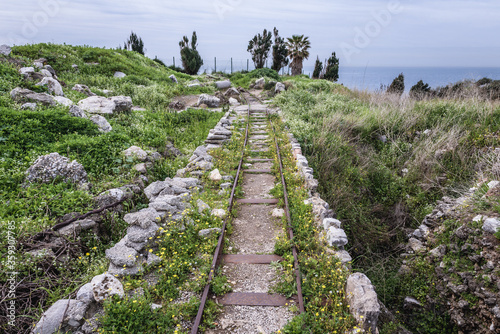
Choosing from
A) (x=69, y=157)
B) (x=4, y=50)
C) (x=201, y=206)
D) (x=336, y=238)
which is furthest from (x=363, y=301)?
(x=4, y=50)

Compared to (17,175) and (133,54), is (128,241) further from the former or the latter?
(133,54)

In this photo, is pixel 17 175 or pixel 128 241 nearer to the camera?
pixel 128 241

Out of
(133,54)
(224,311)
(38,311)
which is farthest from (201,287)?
(133,54)

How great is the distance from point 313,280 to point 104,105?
9588mm

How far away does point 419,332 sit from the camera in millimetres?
4180

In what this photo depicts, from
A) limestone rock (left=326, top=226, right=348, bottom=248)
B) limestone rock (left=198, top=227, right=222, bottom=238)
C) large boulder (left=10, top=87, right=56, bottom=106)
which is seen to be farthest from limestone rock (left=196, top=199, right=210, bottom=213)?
large boulder (left=10, top=87, right=56, bottom=106)

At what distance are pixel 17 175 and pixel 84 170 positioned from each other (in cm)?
110

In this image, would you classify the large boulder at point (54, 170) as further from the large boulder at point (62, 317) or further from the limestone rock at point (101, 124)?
the large boulder at point (62, 317)

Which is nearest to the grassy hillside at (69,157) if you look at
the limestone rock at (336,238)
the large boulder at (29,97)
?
the large boulder at (29,97)

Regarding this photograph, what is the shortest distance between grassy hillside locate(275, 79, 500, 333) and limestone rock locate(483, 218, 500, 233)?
1.07m

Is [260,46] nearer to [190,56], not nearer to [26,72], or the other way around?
[190,56]

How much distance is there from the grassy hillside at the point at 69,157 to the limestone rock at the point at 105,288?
0.54 m

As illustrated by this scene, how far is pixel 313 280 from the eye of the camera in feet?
12.7

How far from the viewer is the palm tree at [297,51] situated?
31.7 meters
